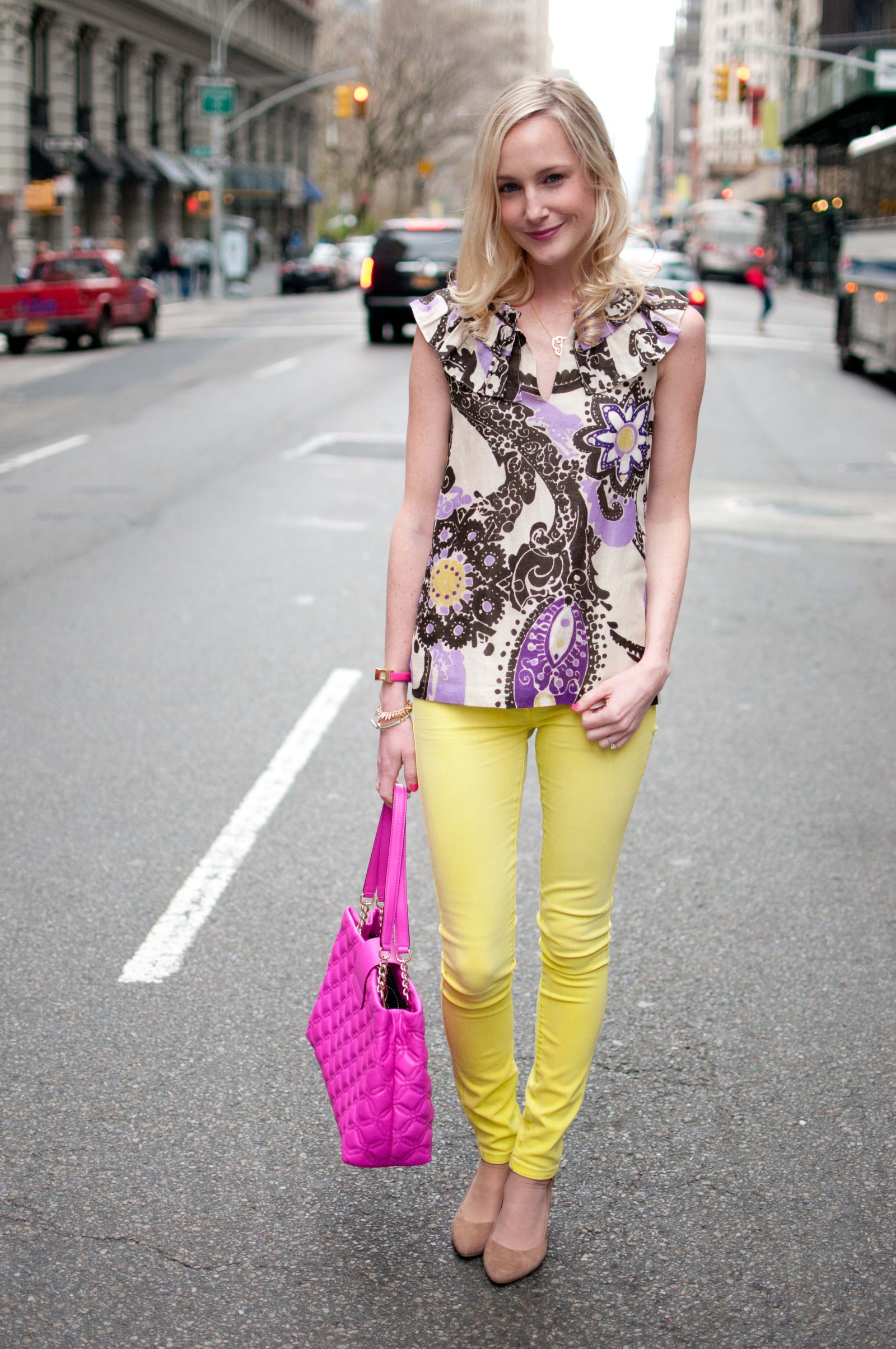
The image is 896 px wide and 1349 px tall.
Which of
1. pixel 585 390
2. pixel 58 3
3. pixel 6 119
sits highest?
pixel 58 3

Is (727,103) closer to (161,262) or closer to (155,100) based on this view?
(155,100)

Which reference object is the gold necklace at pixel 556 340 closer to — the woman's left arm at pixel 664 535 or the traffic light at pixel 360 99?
the woman's left arm at pixel 664 535

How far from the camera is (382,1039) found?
248 cm

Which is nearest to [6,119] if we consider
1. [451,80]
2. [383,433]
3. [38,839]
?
[383,433]

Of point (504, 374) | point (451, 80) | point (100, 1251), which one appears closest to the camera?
point (504, 374)

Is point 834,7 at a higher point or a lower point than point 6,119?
higher

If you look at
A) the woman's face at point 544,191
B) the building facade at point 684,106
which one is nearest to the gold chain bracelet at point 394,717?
the woman's face at point 544,191

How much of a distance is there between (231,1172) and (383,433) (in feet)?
42.2

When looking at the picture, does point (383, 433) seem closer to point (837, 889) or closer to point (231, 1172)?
point (837, 889)

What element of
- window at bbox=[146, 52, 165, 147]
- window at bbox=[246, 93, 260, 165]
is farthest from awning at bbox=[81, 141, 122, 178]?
window at bbox=[246, 93, 260, 165]

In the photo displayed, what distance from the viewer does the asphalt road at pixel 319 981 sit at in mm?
2629

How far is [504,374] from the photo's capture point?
8.07 ft

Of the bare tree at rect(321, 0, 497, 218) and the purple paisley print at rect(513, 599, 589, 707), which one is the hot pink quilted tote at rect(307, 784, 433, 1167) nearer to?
the purple paisley print at rect(513, 599, 589, 707)

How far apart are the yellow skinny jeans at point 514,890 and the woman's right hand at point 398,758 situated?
3 cm
